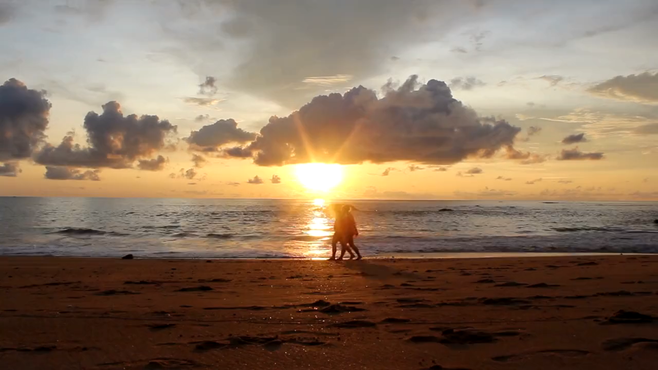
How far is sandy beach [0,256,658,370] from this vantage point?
207 inches

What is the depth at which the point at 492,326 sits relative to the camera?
656 cm

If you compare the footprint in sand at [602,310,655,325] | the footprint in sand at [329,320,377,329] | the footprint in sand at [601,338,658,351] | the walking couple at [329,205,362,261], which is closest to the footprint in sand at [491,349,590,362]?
the footprint in sand at [601,338,658,351]

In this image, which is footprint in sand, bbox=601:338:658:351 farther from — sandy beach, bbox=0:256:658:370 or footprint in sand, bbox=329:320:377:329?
footprint in sand, bbox=329:320:377:329

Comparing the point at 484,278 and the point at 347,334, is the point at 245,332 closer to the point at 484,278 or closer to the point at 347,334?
the point at 347,334

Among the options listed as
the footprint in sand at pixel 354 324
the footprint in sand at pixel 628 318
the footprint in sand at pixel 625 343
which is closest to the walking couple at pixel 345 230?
the footprint in sand at pixel 354 324

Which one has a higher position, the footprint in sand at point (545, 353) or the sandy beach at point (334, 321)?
the footprint in sand at point (545, 353)

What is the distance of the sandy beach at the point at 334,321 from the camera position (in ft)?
17.3

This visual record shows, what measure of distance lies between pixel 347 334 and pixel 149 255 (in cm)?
1772

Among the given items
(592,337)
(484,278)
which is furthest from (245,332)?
Result: (484,278)

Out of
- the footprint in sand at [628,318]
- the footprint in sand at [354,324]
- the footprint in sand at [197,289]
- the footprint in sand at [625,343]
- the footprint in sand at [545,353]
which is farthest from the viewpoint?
the footprint in sand at [197,289]

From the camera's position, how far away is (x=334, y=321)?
23.1 feet

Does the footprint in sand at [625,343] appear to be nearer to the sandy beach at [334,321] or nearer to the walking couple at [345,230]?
the sandy beach at [334,321]

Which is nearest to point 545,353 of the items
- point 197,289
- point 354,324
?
point 354,324

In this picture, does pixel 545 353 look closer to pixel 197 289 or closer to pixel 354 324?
pixel 354 324
